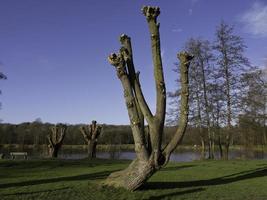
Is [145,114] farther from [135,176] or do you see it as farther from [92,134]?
[92,134]

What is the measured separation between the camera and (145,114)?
1192cm

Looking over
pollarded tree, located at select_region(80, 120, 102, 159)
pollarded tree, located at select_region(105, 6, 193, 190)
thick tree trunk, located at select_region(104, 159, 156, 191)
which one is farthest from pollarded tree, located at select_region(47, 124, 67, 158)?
thick tree trunk, located at select_region(104, 159, 156, 191)

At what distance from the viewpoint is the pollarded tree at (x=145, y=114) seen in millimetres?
11242

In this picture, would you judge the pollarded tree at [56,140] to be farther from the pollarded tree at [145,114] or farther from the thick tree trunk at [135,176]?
the thick tree trunk at [135,176]

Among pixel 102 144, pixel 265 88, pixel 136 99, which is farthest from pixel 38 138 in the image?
pixel 136 99

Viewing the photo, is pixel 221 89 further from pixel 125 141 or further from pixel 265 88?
pixel 125 141

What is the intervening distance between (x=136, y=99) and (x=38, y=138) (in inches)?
3592

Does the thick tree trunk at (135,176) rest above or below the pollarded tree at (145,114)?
below

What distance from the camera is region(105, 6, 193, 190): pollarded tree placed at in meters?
11.2

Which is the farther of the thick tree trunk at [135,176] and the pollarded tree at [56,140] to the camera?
the pollarded tree at [56,140]

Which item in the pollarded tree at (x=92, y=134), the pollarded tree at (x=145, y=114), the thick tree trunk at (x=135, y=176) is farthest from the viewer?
the pollarded tree at (x=92, y=134)

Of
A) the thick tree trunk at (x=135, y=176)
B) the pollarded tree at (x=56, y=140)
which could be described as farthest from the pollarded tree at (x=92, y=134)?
the thick tree trunk at (x=135, y=176)

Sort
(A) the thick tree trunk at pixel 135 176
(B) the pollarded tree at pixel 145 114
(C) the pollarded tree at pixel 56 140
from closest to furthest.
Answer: (A) the thick tree trunk at pixel 135 176
(B) the pollarded tree at pixel 145 114
(C) the pollarded tree at pixel 56 140

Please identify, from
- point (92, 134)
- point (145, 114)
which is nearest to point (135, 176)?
point (145, 114)
